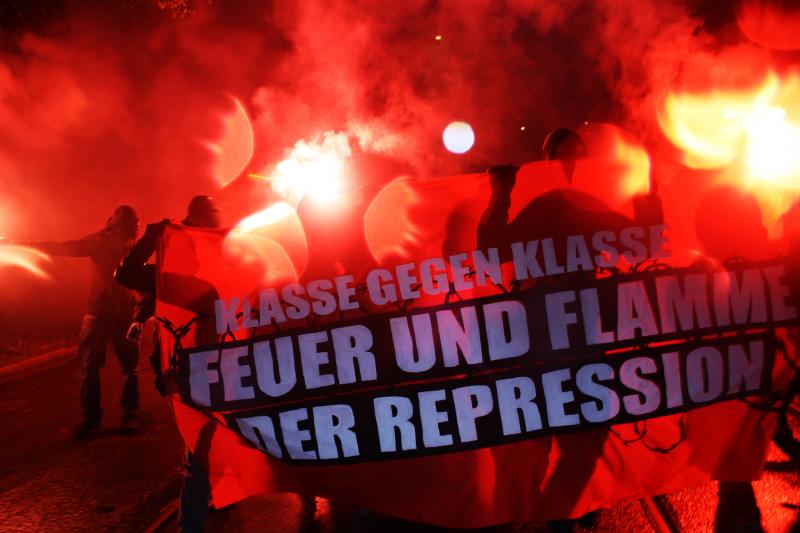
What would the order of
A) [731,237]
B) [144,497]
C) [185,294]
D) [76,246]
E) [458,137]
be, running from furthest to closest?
[458,137] < [76,246] < [144,497] < [185,294] < [731,237]

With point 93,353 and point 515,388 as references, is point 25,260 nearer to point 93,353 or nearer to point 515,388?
point 93,353

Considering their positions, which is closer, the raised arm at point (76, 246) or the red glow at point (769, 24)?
the raised arm at point (76, 246)

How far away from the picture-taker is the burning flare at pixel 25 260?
788 cm

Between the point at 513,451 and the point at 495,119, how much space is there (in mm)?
12559

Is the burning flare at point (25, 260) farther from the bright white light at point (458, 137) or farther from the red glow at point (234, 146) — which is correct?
the bright white light at point (458, 137)

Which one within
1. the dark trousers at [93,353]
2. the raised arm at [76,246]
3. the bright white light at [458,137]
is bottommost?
the dark trousers at [93,353]

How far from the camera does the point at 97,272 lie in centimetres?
473

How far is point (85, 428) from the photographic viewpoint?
15.3 ft

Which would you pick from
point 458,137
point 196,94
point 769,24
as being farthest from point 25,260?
point 769,24

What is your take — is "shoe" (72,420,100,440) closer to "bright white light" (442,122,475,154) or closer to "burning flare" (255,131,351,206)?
"burning flare" (255,131,351,206)

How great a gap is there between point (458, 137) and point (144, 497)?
11994mm

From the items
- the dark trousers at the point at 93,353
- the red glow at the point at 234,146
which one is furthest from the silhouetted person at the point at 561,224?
the red glow at the point at 234,146

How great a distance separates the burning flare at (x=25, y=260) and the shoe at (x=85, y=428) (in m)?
4.35

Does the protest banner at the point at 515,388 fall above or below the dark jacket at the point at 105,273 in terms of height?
below
